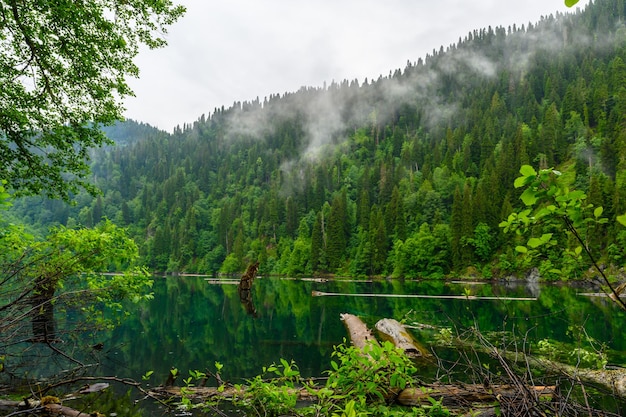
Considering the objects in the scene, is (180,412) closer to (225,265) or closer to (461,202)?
(461,202)

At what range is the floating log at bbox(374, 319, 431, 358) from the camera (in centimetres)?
1550

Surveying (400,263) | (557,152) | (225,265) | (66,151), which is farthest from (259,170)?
(66,151)

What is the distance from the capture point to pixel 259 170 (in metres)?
194

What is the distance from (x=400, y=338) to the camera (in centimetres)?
1678

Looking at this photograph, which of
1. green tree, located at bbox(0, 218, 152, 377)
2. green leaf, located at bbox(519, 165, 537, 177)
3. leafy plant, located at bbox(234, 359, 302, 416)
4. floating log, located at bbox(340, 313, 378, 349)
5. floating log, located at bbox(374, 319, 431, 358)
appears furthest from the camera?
floating log, located at bbox(340, 313, 378, 349)

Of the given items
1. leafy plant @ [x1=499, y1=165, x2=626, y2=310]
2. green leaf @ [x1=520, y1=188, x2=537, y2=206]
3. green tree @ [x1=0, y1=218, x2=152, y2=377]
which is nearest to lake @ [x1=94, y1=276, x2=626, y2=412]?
green tree @ [x1=0, y1=218, x2=152, y2=377]

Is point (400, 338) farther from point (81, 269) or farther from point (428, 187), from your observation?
point (428, 187)

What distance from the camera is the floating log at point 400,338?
15.5m

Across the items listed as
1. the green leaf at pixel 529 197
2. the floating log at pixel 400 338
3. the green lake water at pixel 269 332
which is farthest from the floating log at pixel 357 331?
the green leaf at pixel 529 197

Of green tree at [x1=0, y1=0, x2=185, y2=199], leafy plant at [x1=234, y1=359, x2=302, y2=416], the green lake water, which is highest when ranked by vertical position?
green tree at [x1=0, y1=0, x2=185, y2=199]

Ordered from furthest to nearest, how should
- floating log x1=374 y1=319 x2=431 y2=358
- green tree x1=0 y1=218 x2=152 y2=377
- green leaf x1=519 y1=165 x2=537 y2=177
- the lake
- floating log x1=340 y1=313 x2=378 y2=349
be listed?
floating log x1=340 y1=313 x2=378 y2=349
floating log x1=374 y1=319 x2=431 y2=358
the lake
green tree x1=0 y1=218 x2=152 y2=377
green leaf x1=519 y1=165 x2=537 y2=177

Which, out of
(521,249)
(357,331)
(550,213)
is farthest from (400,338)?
(550,213)

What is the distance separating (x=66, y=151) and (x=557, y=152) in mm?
115899

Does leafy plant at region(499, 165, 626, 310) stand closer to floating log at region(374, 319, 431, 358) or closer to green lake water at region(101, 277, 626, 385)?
green lake water at region(101, 277, 626, 385)
